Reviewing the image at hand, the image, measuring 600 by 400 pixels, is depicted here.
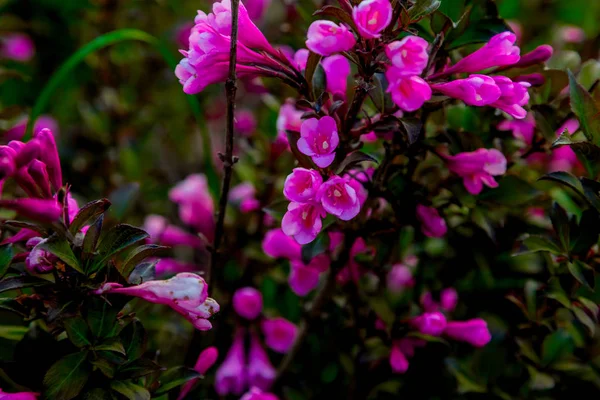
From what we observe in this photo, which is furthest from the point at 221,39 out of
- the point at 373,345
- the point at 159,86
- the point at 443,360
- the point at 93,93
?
the point at 93,93

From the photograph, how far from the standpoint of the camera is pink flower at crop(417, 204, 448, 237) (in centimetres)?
80

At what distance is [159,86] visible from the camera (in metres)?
1.65

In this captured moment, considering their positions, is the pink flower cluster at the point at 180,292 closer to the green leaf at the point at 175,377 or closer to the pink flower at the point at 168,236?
the green leaf at the point at 175,377

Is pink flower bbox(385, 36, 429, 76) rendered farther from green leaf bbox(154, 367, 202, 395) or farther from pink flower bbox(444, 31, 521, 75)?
green leaf bbox(154, 367, 202, 395)

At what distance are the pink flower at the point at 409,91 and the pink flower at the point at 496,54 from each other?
96 millimetres

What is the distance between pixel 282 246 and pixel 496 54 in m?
0.41

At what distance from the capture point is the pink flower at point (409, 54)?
593 mm

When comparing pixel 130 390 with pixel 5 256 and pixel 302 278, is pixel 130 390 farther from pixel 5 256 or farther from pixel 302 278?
pixel 302 278

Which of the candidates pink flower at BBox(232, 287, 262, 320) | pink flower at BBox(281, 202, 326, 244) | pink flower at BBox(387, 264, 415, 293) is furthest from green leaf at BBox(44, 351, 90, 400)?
pink flower at BBox(387, 264, 415, 293)

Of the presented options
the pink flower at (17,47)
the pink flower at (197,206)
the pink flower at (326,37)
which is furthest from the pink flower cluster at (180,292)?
the pink flower at (17,47)

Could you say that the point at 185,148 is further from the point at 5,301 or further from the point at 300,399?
the point at 5,301

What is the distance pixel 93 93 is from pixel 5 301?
113 cm

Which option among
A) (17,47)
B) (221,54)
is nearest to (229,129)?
(221,54)

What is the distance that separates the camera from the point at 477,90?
25.4 inches
